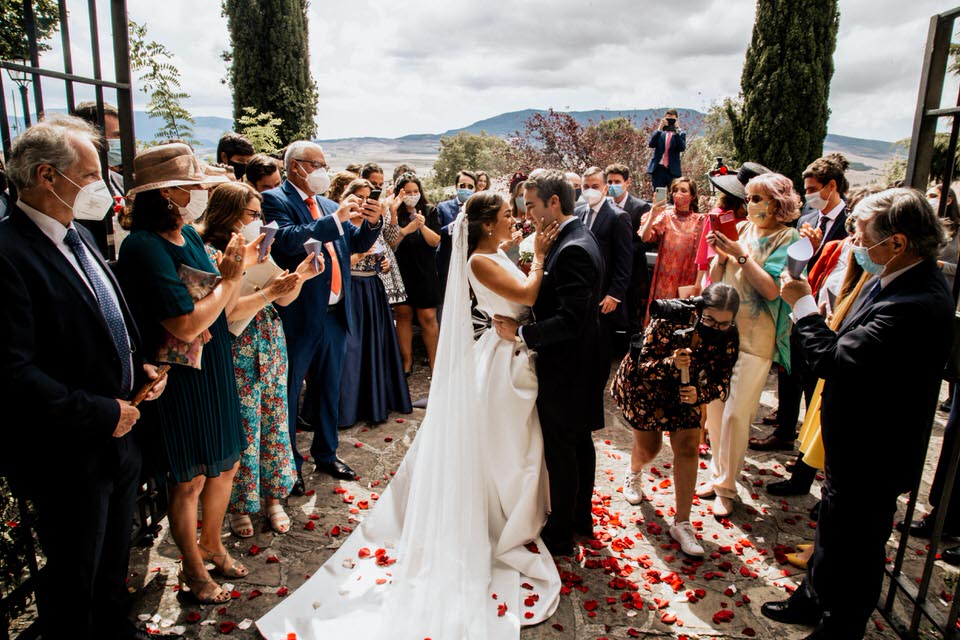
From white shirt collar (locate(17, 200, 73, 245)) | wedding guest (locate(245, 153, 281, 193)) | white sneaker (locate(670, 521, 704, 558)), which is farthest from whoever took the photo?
wedding guest (locate(245, 153, 281, 193))

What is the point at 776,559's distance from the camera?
3.78 m

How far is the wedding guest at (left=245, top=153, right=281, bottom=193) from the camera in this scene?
14.7 feet

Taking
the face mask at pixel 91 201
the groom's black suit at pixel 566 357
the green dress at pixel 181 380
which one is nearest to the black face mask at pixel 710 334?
the groom's black suit at pixel 566 357

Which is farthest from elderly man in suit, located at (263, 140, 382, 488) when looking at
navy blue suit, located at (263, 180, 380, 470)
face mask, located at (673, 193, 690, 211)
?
face mask, located at (673, 193, 690, 211)

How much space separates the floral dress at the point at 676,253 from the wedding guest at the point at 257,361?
3.96 metres

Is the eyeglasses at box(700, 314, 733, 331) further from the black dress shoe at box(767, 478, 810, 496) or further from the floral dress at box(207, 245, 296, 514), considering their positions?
the floral dress at box(207, 245, 296, 514)

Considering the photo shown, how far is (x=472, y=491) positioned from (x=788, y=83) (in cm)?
1245

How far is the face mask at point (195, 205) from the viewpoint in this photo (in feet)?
9.37

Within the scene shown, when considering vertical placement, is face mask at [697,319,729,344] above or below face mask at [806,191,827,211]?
below

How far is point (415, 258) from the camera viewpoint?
254 inches

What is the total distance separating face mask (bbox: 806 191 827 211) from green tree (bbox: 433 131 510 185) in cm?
1204

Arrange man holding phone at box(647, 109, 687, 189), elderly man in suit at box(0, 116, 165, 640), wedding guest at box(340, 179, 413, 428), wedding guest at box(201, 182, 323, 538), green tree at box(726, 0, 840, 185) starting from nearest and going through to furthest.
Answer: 1. elderly man in suit at box(0, 116, 165, 640)
2. wedding guest at box(201, 182, 323, 538)
3. wedding guest at box(340, 179, 413, 428)
4. man holding phone at box(647, 109, 687, 189)
5. green tree at box(726, 0, 840, 185)

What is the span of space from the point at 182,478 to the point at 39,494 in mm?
696

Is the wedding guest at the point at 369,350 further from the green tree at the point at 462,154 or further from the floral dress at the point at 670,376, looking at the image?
the green tree at the point at 462,154
